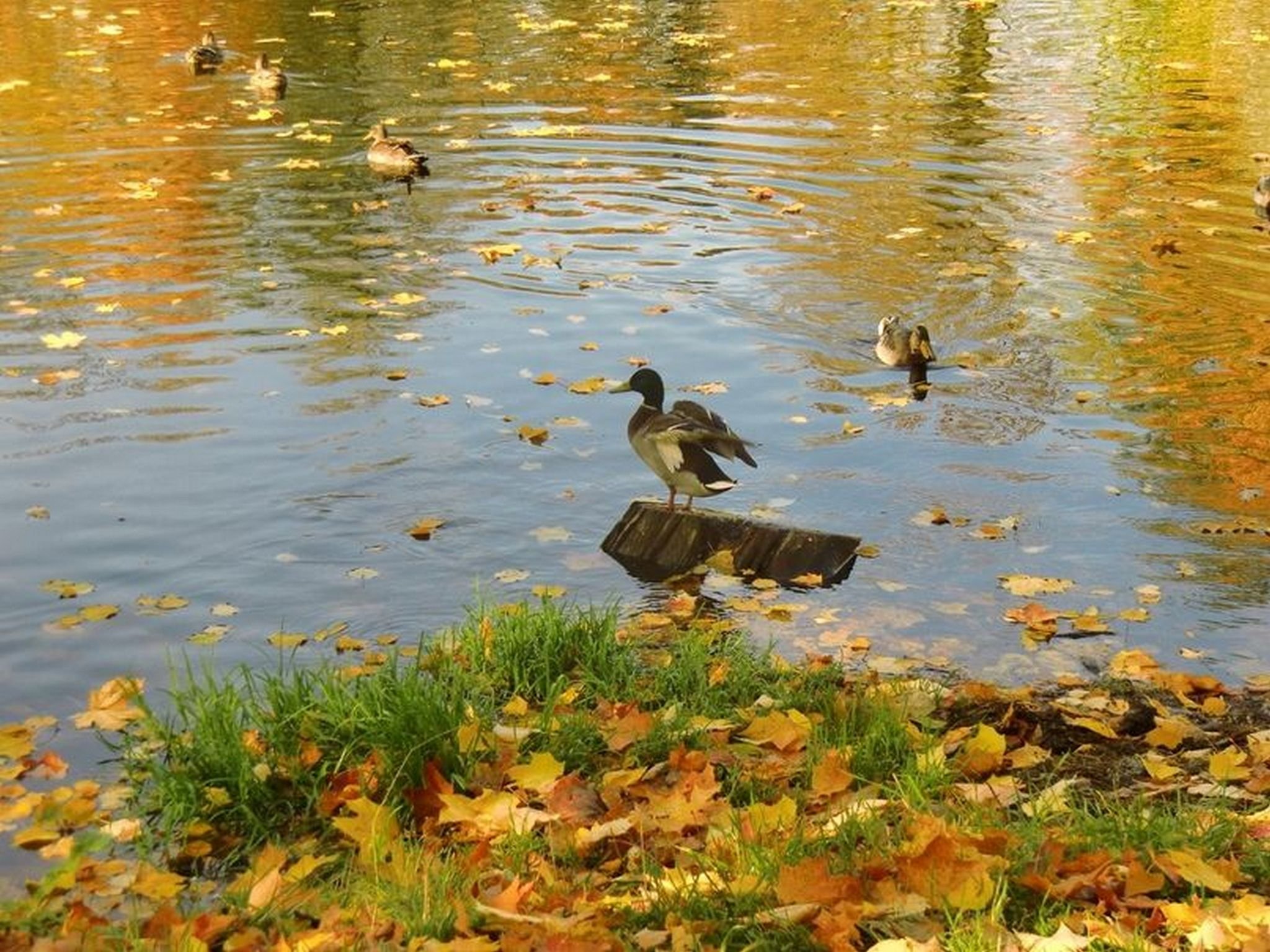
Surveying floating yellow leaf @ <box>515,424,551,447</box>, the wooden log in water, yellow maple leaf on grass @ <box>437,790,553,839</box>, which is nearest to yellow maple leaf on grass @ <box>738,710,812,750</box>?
yellow maple leaf on grass @ <box>437,790,553,839</box>

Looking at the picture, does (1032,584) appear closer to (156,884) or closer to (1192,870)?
(1192,870)

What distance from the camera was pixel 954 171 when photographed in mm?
15328

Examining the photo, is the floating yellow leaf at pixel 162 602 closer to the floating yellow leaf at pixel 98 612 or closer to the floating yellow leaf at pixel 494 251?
the floating yellow leaf at pixel 98 612

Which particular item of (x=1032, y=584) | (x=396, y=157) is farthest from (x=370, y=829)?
(x=396, y=157)

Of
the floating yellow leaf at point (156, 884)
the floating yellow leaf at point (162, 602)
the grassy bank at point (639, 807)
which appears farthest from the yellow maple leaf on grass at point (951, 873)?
the floating yellow leaf at point (162, 602)

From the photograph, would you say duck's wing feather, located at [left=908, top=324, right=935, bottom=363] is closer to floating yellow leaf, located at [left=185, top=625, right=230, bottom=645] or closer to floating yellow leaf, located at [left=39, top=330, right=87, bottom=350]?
floating yellow leaf, located at [left=185, top=625, right=230, bottom=645]

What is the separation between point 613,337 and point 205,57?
11159mm

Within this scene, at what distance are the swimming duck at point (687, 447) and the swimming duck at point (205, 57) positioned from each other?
1397 cm

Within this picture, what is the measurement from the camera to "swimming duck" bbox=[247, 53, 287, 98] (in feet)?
61.7

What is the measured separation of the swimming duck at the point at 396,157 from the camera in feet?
49.0

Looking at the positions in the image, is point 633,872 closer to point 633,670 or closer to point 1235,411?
point 633,670

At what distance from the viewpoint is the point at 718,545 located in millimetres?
7863

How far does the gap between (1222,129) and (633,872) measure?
14416mm

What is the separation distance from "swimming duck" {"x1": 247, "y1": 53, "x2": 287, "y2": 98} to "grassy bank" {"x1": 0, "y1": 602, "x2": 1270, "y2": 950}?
1325cm
